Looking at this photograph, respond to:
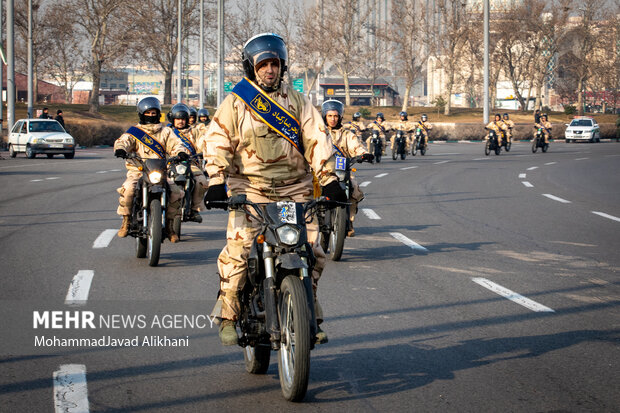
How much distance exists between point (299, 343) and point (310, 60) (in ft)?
291

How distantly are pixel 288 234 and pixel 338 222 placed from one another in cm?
535

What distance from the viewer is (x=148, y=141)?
10883 mm

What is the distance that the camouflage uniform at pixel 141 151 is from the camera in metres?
10.7

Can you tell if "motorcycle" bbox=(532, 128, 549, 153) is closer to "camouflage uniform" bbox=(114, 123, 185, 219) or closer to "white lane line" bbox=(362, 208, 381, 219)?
"white lane line" bbox=(362, 208, 381, 219)

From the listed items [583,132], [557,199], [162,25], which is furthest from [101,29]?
[557,199]

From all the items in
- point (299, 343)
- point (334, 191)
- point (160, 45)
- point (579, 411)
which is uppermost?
point (160, 45)

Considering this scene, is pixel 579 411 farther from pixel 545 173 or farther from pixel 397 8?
pixel 397 8

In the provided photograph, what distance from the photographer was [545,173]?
2808cm

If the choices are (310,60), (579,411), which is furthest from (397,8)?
(579,411)

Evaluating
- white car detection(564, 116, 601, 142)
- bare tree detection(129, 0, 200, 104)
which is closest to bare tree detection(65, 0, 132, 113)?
bare tree detection(129, 0, 200, 104)

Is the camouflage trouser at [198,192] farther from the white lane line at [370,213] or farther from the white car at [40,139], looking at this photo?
the white car at [40,139]

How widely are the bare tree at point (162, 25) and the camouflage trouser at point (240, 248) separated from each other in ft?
224

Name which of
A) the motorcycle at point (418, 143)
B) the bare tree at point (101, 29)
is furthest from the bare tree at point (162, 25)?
the motorcycle at point (418, 143)

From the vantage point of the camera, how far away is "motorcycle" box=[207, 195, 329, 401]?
472 centimetres
